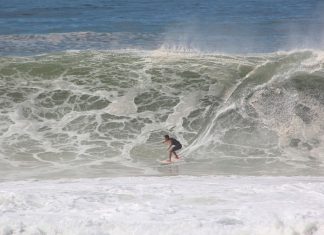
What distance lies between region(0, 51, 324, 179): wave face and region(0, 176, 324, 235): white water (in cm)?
312

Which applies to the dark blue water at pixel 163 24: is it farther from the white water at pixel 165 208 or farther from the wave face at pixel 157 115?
the white water at pixel 165 208

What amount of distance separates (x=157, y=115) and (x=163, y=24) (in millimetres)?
20041

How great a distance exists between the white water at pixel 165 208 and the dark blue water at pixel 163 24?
17.5 m

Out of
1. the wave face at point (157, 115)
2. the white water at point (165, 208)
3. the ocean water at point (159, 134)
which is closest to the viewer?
the white water at point (165, 208)

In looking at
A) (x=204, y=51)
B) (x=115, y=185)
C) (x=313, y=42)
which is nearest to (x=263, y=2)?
(x=313, y=42)

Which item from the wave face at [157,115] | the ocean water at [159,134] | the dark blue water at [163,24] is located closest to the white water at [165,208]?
the ocean water at [159,134]

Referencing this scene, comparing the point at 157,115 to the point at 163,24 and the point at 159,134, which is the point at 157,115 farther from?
the point at 163,24

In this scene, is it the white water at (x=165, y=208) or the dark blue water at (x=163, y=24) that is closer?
the white water at (x=165, y=208)

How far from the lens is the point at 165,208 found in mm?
7703

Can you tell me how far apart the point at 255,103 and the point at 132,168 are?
439cm

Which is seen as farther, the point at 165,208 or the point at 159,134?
the point at 159,134

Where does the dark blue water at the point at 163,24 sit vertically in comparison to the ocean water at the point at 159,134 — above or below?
above

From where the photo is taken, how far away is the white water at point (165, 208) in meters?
7.05

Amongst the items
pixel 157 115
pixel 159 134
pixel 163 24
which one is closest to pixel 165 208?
pixel 159 134
